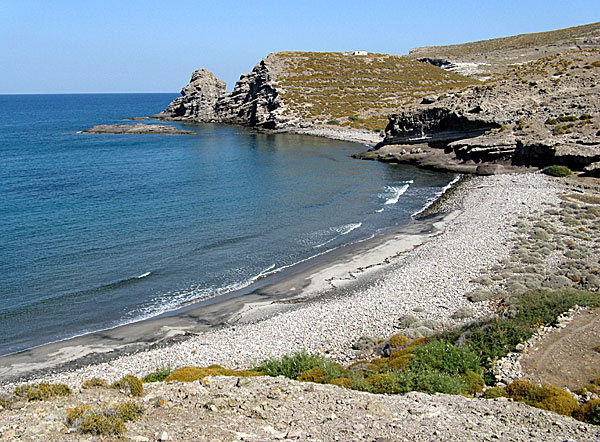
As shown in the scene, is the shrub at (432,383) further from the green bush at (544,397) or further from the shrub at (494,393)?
the green bush at (544,397)

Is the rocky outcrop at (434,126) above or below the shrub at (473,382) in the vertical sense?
above

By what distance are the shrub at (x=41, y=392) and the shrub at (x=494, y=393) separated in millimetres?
12162

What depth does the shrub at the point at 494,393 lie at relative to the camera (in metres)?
13.6

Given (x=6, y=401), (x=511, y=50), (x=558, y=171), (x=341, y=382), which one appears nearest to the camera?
(x=6, y=401)

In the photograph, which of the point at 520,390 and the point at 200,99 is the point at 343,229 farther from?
the point at 200,99

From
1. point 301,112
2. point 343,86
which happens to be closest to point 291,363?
point 301,112

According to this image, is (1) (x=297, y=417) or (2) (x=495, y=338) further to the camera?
(2) (x=495, y=338)

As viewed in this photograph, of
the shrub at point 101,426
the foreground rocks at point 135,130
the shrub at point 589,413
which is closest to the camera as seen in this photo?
the shrub at point 101,426

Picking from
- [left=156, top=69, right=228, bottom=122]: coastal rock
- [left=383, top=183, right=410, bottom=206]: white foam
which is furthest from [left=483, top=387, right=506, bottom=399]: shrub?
[left=156, top=69, right=228, bottom=122]: coastal rock

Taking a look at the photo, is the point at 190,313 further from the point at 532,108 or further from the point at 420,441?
the point at 532,108

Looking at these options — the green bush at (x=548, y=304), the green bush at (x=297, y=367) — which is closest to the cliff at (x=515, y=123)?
the green bush at (x=548, y=304)

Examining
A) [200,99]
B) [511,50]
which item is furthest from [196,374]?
[511,50]

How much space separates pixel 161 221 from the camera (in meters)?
42.4

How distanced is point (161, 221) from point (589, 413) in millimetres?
36808
